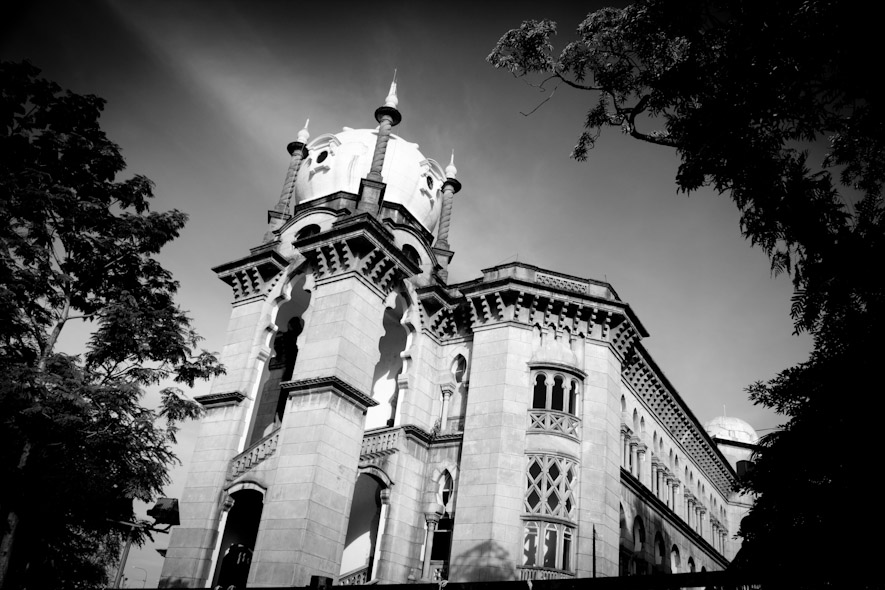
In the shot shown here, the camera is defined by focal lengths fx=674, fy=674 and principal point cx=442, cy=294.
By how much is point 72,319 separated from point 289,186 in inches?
641

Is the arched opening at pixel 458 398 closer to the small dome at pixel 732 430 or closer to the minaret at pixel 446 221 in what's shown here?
the minaret at pixel 446 221

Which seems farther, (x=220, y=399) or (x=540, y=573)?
(x=220, y=399)

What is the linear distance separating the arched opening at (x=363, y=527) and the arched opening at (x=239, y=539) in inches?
145

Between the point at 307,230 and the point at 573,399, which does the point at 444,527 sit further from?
the point at 307,230

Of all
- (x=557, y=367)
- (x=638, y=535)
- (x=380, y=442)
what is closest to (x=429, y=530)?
(x=380, y=442)

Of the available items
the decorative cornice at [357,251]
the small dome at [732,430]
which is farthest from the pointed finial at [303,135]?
the small dome at [732,430]

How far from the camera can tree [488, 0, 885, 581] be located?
1027cm

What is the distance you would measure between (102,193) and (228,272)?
428 inches

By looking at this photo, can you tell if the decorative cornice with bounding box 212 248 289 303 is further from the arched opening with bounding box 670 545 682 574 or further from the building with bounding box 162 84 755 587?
the arched opening with bounding box 670 545 682 574

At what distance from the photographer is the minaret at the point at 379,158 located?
2811cm

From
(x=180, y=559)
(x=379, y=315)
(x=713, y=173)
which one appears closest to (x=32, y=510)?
(x=180, y=559)

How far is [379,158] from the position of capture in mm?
29797

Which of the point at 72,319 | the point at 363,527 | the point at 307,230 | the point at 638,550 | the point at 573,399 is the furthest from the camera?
the point at 307,230

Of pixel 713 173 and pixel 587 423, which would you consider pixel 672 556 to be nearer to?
pixel 587 423
